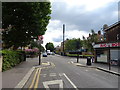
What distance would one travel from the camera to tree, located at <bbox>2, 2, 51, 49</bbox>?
2333 centimetres

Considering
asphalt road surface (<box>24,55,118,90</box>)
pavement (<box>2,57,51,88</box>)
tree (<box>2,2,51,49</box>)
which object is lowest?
asphalt road surface (<box>24,55,118,90</box>)

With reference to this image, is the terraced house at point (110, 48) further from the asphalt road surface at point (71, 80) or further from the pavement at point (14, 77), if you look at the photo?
the pavement at point (14, 77)

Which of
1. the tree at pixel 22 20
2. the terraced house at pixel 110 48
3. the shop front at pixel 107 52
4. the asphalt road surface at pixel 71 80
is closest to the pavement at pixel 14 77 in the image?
the asphalt road surface at pixel 71 80

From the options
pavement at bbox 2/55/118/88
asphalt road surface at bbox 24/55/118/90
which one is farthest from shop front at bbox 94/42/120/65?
asphalt road surface at bbox 24/55/118/90

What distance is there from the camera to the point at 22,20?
969 inches

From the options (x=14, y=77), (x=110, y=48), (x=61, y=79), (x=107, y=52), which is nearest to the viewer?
(x=61, y=79)

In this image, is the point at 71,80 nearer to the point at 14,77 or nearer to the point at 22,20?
the point at 14,77

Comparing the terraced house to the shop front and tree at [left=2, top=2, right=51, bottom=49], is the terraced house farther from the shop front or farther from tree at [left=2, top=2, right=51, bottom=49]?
tree at [left=2, top=2, right=51, bottom=49]

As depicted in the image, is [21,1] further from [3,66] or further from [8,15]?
[3,66]

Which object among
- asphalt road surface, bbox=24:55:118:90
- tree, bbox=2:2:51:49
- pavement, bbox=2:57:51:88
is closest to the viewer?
pavement, bbox=2:57:51:88

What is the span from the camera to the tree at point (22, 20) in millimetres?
23328

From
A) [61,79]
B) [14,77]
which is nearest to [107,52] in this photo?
[61,79]

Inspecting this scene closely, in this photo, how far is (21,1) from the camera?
2266cm

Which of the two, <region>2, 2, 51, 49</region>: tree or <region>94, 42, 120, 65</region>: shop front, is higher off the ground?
<region>2, 2, 51, 49</region>: tree
